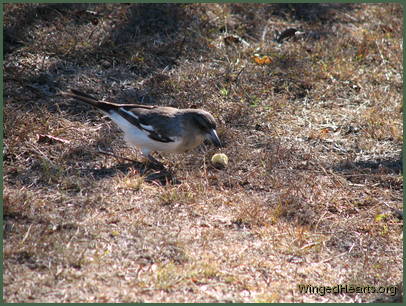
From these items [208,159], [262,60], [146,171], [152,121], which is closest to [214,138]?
[208,159]

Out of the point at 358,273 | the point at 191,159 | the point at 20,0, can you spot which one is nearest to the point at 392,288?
the point at 358,273

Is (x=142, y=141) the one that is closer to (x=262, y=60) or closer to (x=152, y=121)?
(x=152, y=121)

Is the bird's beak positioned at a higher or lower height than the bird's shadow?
higher

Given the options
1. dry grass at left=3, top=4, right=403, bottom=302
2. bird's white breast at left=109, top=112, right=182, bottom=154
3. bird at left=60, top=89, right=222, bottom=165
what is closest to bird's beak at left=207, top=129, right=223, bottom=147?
bird at left=60, top=89, right=222, bottom=165

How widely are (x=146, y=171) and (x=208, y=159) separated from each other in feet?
2.53

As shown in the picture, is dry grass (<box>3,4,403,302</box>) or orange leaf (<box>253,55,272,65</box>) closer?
dry grass (<box>3,4,403,302</box>)

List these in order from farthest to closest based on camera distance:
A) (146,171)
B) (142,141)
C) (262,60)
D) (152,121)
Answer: (262,60), (152,121), (142,141), (146,171)

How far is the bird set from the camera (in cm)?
738

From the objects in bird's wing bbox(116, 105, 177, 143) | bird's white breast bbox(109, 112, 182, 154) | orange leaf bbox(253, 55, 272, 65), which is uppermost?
bird's wing bbox(116, 105, 177, 143)

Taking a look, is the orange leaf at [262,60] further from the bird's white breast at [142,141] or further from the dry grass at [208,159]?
the bird's white breast at [142,141]

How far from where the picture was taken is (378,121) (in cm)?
880

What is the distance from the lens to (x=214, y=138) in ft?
24.7

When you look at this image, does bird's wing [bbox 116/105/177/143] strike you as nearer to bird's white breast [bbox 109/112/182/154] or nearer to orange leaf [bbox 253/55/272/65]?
bird's white breast [bbox 109/112/182/154]

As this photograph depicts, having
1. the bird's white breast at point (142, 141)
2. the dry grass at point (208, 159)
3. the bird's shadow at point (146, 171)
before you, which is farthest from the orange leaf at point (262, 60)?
the bird's shadow at point (146, 171)
